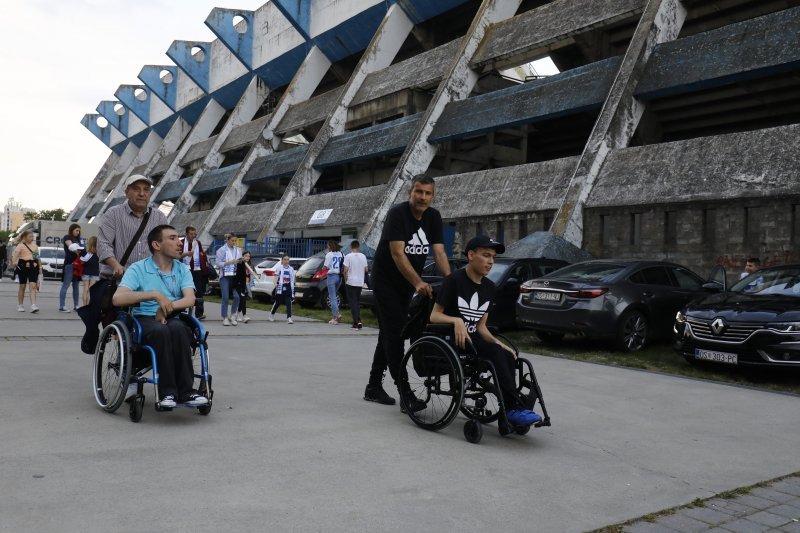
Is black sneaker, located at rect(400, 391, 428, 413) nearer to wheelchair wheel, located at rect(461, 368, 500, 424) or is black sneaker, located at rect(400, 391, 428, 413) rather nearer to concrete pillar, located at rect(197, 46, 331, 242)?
wheelchair wheel, located at rect(461, 368, 500, 424)

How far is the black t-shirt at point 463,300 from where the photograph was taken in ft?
15.9

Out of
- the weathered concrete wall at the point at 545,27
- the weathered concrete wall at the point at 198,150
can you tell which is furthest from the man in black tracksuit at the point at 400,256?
the weathered concrete wall at the point at 198,150

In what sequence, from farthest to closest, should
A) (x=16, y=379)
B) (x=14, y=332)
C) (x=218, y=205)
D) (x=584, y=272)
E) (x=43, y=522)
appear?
(x=218, y=205) → (x=584, y=272) → (x=14, y=332) → (x=16, y=379) → (x=43, y=522)

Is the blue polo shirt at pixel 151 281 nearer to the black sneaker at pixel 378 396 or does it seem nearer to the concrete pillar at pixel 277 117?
the black sneaker at pixel 378 396

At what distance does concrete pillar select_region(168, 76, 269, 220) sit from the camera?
4228 centimetres

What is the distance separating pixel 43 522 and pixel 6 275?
3612cm

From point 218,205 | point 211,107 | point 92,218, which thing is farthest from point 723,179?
point 92,218

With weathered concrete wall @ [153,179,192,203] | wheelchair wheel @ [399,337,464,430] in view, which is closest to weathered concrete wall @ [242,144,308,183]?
weathered concrete wall @ [153,179,192,203]

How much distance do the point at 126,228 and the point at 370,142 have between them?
2369 cm

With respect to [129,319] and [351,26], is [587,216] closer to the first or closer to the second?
Answer: [129,319]

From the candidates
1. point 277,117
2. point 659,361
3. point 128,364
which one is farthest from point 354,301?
point 277,117

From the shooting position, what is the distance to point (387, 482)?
3.68m

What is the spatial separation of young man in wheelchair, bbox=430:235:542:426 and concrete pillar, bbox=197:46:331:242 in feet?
110

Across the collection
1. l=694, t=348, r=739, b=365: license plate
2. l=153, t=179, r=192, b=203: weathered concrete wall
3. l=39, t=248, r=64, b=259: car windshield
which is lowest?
l=694, t=348, r=739, b=365: license plate
